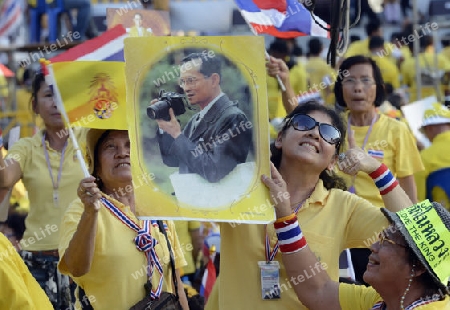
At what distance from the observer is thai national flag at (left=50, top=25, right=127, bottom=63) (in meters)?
4.70

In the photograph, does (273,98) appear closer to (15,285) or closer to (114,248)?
(114,248)

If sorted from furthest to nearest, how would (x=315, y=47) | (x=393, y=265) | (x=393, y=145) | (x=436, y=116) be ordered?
(x=315, y=47) → (x=436, y=116) → (x=393, y=145) → (x=393, y=265)

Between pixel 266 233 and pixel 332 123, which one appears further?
pixel 332 123

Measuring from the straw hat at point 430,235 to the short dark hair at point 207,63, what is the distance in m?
0.91

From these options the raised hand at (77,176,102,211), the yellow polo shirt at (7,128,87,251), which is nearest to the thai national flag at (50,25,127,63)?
the raised hand at (77,176,102,211)

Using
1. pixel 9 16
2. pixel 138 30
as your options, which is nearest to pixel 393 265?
pixel 138 30

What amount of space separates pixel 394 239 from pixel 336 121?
975mm

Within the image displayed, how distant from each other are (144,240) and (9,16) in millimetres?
13898

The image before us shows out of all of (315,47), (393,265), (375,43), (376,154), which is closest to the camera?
(393,265)

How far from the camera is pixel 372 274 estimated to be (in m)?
3.38

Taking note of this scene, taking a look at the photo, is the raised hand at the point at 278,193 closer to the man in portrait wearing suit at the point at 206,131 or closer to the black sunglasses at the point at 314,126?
the man in portrait wearing suit at the point at 206,131

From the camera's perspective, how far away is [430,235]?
3.23 metres

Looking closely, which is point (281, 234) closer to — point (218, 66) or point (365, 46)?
point (218, 66)

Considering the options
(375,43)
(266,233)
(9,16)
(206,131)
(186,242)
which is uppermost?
(206,131)
